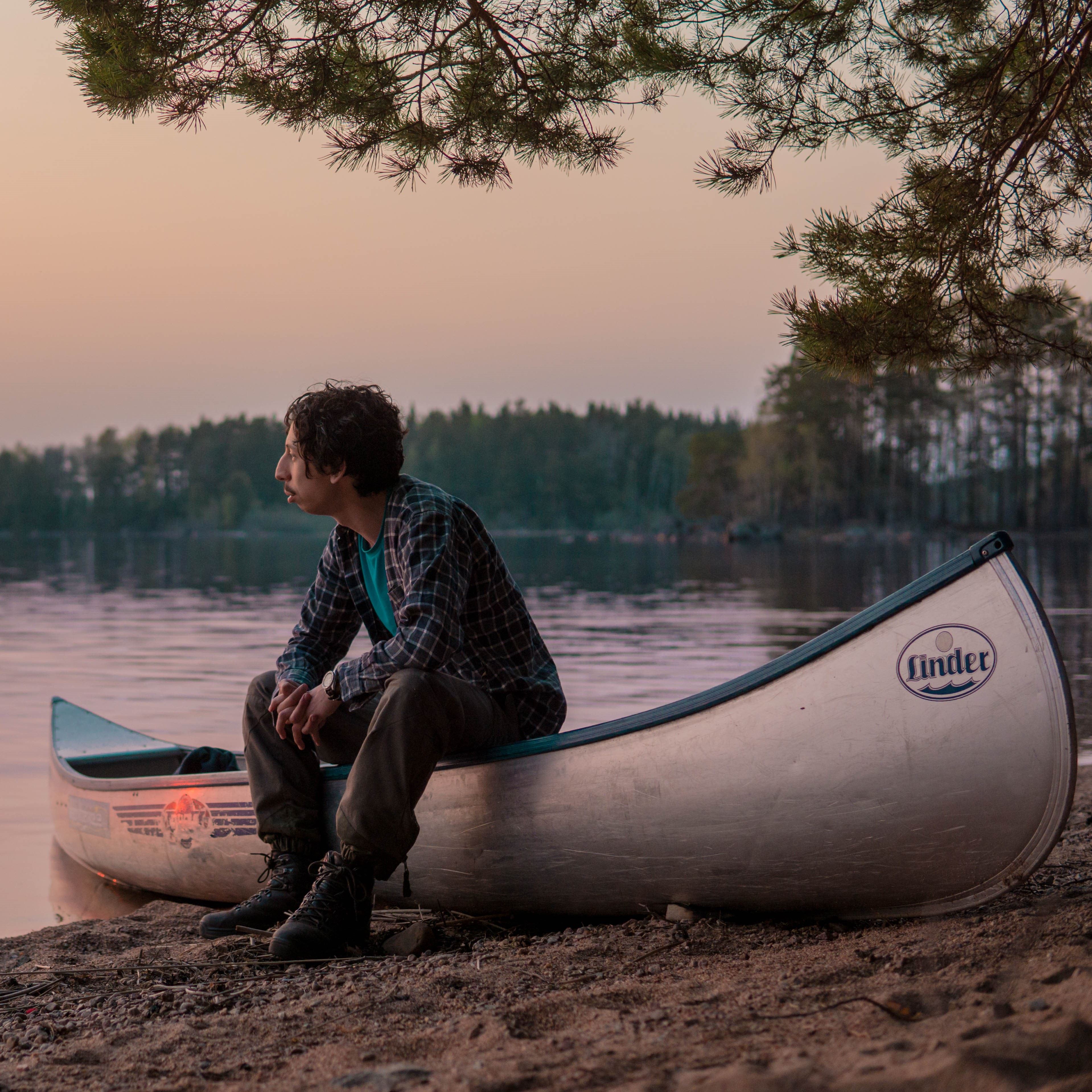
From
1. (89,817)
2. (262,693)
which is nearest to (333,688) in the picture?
(262,693)

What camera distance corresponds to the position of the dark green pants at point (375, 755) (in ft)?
9.10

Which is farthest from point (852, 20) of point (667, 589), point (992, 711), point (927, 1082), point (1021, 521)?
point (1021, 521)

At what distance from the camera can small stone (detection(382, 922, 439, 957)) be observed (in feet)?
9.43

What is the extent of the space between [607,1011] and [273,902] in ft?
3.99

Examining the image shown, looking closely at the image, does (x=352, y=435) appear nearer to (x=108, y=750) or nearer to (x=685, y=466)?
(x=108, y=750)

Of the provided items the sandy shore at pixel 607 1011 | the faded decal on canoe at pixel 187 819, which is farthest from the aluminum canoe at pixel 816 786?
the faded decal on canoe at pixel 187 819

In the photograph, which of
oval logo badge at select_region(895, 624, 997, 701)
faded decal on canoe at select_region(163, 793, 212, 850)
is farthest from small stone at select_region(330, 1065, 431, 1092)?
faded decal on canoe at select_region(163, 793, 212, 850)

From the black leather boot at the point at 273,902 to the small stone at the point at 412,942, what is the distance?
286 millimetres

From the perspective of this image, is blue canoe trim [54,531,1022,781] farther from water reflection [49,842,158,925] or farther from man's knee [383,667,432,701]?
water reflection [49,842,158,925]

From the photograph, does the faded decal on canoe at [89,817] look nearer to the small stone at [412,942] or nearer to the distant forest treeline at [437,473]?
the small stone at [412,942]

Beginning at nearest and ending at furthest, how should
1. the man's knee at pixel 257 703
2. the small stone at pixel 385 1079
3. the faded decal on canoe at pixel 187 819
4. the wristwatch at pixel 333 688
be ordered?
the small stone at pixel 385 1079, the wristwatch at pixel 333 688, the man's knee at pixel 257 703, the faded decal on canoe at pixel 187 819

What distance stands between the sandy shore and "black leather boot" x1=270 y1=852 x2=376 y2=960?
0.06 meters

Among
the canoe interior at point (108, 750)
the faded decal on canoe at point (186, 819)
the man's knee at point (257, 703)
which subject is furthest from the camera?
the canoe interior at point (108, 750)

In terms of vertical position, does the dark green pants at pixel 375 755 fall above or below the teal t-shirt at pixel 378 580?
below
